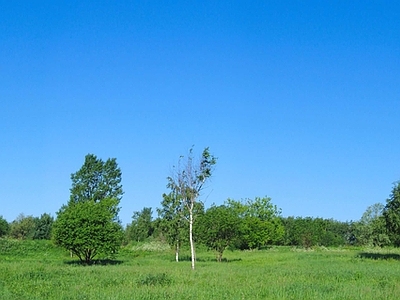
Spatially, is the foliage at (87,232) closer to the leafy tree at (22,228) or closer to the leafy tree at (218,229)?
the leafy tree at (218,229)

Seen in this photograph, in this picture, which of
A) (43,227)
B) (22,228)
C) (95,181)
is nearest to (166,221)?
(95,181)

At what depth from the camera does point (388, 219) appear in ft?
135

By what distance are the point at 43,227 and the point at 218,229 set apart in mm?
60554

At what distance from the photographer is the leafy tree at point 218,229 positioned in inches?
1772

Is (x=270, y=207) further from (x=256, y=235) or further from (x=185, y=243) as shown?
(x=185, y=243)

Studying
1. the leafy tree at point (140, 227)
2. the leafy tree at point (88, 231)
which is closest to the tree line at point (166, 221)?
the leafy tree at point (88, 231)

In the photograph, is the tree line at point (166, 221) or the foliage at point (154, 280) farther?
the tree line at point (166, 221)

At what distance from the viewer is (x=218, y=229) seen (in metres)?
44.9

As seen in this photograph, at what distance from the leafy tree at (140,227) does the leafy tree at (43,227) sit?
17030 mm

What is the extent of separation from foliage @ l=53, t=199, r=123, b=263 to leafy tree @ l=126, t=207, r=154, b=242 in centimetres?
6300

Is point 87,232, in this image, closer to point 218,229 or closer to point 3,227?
point 218,229

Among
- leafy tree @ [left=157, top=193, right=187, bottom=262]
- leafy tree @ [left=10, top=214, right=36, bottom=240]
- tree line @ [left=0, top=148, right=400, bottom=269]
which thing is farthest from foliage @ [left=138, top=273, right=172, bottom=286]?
leafy tree @ [left=10, top=214, right=36, bottom=240]

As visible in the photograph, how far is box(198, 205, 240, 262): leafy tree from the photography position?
45000 millimetres

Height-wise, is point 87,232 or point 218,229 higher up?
point 218,229
